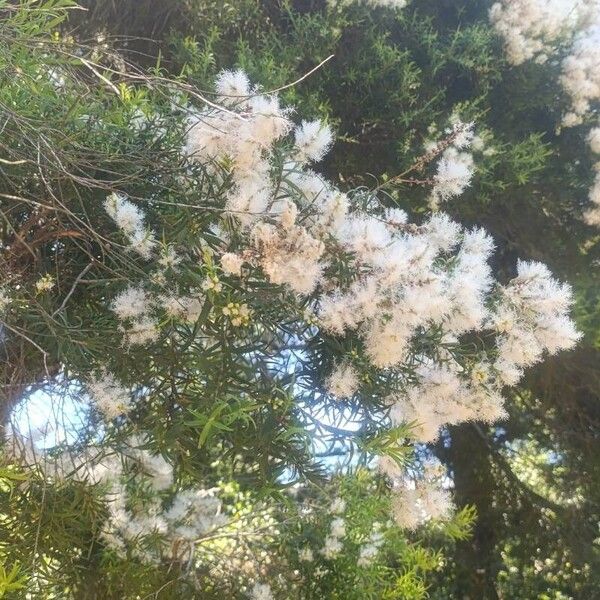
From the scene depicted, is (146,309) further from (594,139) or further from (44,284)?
(594,139)

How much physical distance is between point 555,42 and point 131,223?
5.16 feet

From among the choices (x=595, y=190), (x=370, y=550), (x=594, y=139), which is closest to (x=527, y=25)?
(x=594, y=139)

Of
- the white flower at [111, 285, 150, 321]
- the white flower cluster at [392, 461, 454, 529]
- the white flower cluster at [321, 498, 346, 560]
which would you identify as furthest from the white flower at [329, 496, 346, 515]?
the white flower at [111, 285, 150, 321]

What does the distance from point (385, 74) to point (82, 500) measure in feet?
4.13

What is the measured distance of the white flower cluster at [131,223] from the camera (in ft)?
3.12

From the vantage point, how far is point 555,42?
205 centimetres

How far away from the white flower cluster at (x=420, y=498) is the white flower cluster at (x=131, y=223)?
625 mm

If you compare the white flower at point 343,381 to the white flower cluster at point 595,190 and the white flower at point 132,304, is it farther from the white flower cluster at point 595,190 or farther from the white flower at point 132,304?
the white flower cluster at point 595,190

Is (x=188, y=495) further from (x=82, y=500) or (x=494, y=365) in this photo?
(x=494, y=365)

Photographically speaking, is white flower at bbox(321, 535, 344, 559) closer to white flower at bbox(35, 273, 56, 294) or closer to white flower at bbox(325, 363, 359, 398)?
white flower at bbox(325, 363, 359, 398)

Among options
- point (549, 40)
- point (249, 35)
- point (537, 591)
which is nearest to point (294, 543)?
point (537, 591)

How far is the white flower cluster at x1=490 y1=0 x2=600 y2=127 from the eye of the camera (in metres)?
1.94

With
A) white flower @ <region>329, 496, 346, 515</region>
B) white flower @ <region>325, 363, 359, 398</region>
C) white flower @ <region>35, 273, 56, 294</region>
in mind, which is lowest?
white flower @ <region>325, 363, 359, 398</region>

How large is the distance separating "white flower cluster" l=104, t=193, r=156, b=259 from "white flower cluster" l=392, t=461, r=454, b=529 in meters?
0.63
